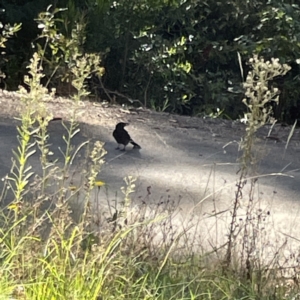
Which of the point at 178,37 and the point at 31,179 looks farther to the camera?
the point at 178,37

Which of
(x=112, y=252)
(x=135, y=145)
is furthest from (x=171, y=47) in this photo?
(x=112, y=252)

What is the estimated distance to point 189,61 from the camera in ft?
37.7

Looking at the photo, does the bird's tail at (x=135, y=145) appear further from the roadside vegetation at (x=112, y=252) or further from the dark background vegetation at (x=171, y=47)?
the dark background vegetation at (x=171, y=47)

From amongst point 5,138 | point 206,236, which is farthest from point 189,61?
point 206,236

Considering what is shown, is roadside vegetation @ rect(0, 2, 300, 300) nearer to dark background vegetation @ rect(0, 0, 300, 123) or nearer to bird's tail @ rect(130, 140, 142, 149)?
bird's tail @ rect(130, 140, 142, 149)

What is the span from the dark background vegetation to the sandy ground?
225 centimetres

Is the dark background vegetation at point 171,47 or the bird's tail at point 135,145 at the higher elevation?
the dark background vegetation at point 171,47

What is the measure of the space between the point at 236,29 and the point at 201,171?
6.06 meters

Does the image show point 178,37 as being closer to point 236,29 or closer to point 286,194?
point 236,29

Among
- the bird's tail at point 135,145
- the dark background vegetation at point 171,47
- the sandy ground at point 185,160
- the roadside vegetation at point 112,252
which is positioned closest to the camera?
the roadside vegetation at point 112,252

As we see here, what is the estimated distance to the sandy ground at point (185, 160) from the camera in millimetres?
4879

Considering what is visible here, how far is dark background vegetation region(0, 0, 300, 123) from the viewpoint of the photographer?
10383 millimetres

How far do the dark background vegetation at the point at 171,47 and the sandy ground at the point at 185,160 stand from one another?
7.37 feet

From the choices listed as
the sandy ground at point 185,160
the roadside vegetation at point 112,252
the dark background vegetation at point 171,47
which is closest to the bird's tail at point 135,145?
the sandy ground at point 185,160
